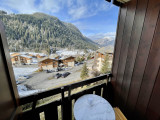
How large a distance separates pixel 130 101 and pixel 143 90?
0.36m

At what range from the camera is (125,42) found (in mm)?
1293

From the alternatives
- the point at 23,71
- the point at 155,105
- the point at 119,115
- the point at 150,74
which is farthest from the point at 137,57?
the point at 23,71

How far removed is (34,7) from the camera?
1047 millimetres

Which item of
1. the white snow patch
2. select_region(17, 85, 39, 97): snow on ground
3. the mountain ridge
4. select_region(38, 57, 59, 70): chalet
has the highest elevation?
the mountain ridge

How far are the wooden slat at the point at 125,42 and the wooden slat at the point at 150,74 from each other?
13.5 inches

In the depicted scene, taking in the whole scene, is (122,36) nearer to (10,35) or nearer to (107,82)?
(107,82)

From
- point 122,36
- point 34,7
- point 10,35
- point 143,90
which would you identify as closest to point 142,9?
point 122,36

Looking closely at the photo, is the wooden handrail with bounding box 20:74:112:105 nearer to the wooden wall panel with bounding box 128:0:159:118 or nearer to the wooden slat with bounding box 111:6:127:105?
the wooden slat with bounding box 111:6:127:105

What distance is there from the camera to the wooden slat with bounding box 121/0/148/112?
103 centimetres

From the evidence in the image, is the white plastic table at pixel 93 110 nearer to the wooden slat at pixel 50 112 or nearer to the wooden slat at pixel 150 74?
the wooden slat at pixel 50 112

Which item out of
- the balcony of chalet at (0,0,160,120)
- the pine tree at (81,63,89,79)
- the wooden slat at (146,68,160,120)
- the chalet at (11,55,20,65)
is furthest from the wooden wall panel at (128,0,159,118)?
the chalet at (11,55,20,65)

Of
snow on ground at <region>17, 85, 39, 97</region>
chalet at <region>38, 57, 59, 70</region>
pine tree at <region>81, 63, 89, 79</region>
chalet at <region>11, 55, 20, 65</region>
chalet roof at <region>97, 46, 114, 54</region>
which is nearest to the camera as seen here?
chalet at <region>11, 55, 20, 65</region>

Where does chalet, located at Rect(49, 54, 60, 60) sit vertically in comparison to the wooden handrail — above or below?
above

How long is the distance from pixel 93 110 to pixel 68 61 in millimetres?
791
